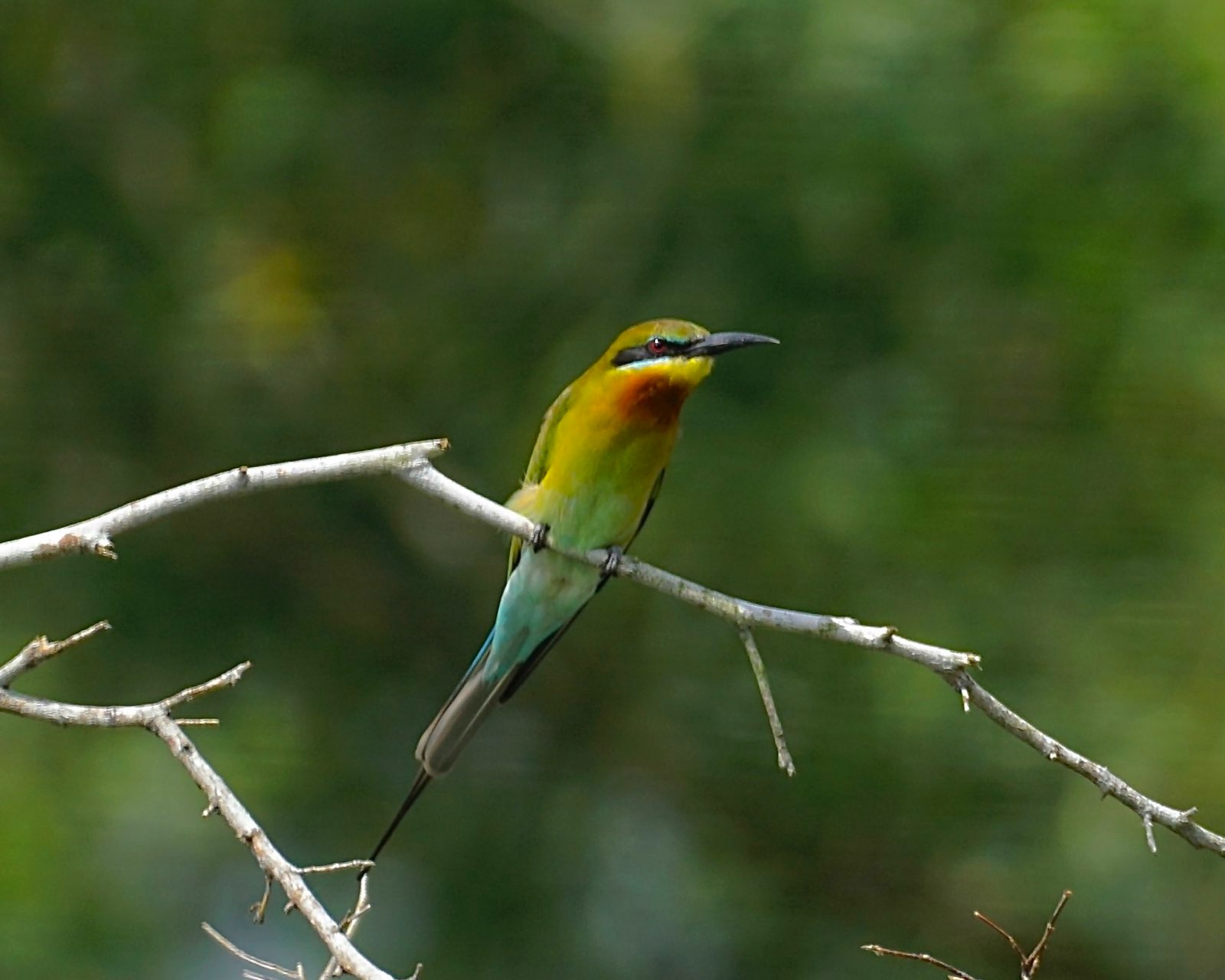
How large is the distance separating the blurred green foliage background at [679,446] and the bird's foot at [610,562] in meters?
1.09

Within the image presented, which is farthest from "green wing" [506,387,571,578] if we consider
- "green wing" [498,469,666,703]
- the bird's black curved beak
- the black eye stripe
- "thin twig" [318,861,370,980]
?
"thin twig" [318,861,370,980]

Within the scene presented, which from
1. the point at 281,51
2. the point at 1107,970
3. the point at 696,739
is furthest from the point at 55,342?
the point at 1107,970

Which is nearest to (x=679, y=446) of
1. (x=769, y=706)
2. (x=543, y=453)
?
(x=543, y=453)

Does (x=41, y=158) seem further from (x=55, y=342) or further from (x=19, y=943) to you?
(x=19, y=943)

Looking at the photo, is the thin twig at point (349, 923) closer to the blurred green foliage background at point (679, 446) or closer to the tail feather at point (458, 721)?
the tail feather at point (458, 721)

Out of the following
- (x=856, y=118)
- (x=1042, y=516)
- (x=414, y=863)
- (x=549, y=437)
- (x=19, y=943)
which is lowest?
(x=414, y=863)

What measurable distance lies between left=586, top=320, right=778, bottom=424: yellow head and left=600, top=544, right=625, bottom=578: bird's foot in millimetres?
195

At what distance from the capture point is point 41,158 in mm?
3719

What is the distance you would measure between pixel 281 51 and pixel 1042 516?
6.51ft

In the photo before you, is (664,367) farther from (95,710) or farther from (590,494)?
(95,710)

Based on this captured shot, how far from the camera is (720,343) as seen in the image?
2.37 metres

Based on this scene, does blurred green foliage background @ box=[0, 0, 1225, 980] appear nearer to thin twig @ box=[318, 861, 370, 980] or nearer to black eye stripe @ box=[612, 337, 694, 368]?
black eye stripe @ box=[612, 337, 694, 368]

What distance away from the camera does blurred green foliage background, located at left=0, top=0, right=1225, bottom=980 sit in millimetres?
3469

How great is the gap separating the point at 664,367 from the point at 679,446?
1216 millimetres
